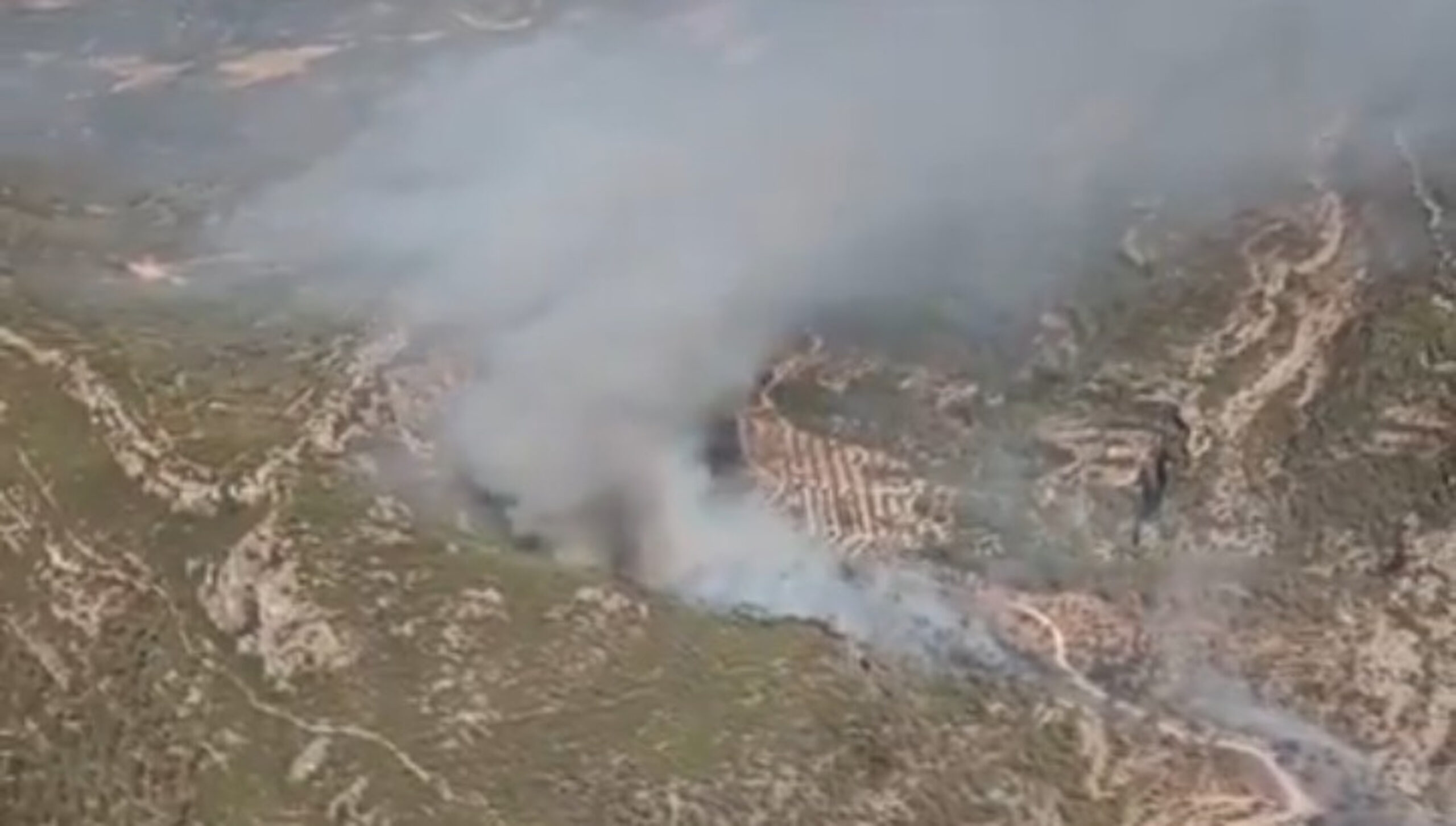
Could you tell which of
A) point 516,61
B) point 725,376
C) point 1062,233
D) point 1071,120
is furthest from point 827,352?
point 516,61

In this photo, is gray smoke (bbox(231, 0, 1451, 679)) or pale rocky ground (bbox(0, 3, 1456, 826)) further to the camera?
gray smoke (bbox(231, 0, 1451, 679))

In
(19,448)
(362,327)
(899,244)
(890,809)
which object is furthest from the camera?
(899,244)

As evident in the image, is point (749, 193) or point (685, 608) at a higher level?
point (749, 193)

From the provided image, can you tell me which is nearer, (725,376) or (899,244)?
(725,376)

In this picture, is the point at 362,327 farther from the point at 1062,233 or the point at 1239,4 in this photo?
the point at 1239,4

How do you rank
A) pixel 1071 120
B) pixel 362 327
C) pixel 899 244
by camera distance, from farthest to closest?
pixel 1071 120 → pixel 899 244 → pixel 362 327
